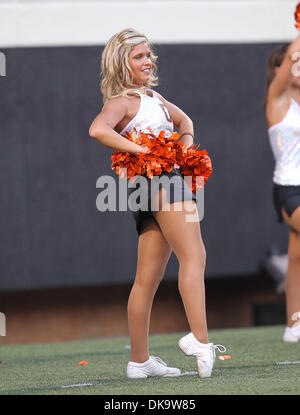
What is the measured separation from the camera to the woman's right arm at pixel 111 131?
4.14 meters

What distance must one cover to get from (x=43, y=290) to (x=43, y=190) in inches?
47.0

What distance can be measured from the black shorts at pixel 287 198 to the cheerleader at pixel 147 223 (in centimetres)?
152

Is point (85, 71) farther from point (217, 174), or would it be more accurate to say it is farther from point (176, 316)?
point (176, 316)

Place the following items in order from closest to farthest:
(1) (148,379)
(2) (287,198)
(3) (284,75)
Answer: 1. (1) (148,379)
2. (3) (284,75)
3. (2) (287,198)

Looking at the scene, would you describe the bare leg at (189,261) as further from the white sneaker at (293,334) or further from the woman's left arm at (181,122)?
the white sneaker at (293,334)

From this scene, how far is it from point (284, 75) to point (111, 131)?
188 centimetres

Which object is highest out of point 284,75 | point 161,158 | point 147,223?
point 284,75

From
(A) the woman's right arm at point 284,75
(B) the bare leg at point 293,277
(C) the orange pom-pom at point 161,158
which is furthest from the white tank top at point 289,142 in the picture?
(C) the orange pom-pom at point 161,158

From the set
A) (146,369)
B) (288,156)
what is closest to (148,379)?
(146,369)

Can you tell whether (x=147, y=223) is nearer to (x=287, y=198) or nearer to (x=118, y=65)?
(x=118, y=65)

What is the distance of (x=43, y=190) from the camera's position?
9.46m

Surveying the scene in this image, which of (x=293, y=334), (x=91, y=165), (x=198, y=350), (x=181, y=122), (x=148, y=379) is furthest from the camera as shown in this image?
(x=91, y=165)

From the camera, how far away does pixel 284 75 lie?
18.6 ft
